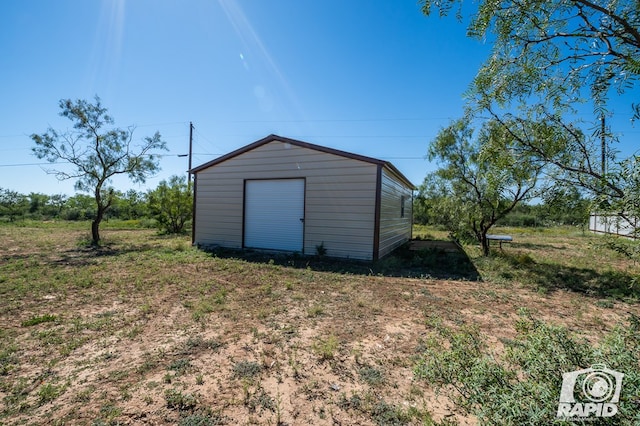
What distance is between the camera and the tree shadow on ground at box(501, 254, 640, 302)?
5.30 meters

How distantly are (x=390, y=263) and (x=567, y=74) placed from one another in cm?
623

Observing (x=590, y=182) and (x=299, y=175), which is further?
(x=299, y=175)

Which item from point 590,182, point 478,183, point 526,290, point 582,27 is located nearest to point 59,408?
point 590,182

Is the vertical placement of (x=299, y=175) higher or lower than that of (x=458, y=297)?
higher

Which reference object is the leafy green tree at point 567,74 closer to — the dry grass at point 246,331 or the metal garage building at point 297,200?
the dry grass at point 246,331

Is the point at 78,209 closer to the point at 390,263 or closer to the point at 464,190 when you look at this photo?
the point at 390,263

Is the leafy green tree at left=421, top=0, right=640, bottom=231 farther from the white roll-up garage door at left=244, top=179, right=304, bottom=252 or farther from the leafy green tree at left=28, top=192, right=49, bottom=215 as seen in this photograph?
the leafy green tree at left=28, top=192, right=49, bottom=215

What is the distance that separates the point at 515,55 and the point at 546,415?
82.4 inches

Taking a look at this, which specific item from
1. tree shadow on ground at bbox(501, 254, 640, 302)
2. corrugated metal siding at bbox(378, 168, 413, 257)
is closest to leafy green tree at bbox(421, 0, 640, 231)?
tree shadow on ground at bbox(501, 254, 640, 302)

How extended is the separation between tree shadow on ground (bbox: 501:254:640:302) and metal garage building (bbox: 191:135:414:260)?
140 inches

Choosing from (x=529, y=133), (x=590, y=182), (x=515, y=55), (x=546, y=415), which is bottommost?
(x=546, y=415)

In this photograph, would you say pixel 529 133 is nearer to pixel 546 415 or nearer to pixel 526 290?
pixel 546 415

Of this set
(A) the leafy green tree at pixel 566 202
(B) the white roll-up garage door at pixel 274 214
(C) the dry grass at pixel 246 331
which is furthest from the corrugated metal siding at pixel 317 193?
(A) the leafy green tree at pixel 566 202

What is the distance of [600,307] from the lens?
14.8 feet
